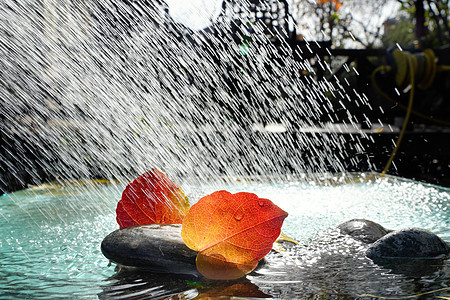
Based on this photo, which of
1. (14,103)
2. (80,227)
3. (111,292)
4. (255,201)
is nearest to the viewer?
(111,292)

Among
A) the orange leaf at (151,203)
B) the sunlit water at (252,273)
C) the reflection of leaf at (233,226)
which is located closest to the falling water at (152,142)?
the sunlit water at (252,273)

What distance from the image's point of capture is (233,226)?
1.52 m

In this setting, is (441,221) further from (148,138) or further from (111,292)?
(148,138)

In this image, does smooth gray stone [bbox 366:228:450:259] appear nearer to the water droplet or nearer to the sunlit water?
the sunlit water

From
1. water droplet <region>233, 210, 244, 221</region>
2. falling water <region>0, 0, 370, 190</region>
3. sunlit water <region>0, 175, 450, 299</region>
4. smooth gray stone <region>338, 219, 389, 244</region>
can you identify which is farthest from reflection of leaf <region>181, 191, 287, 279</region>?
falling water <region>0, 0, 370, 190</region>

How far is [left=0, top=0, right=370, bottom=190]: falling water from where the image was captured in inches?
122

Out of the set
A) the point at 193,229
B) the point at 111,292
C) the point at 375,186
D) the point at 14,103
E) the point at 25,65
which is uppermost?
the point at 25,65

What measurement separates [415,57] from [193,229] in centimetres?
519

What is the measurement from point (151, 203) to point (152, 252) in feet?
1.18

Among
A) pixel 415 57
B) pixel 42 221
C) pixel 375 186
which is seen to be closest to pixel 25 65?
pixel 42 221

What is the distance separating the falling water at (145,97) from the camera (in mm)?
3088

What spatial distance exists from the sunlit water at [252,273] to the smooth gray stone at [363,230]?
0.05m

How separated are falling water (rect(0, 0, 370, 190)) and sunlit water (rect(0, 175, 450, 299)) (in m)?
0.90

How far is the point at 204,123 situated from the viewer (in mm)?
5711
